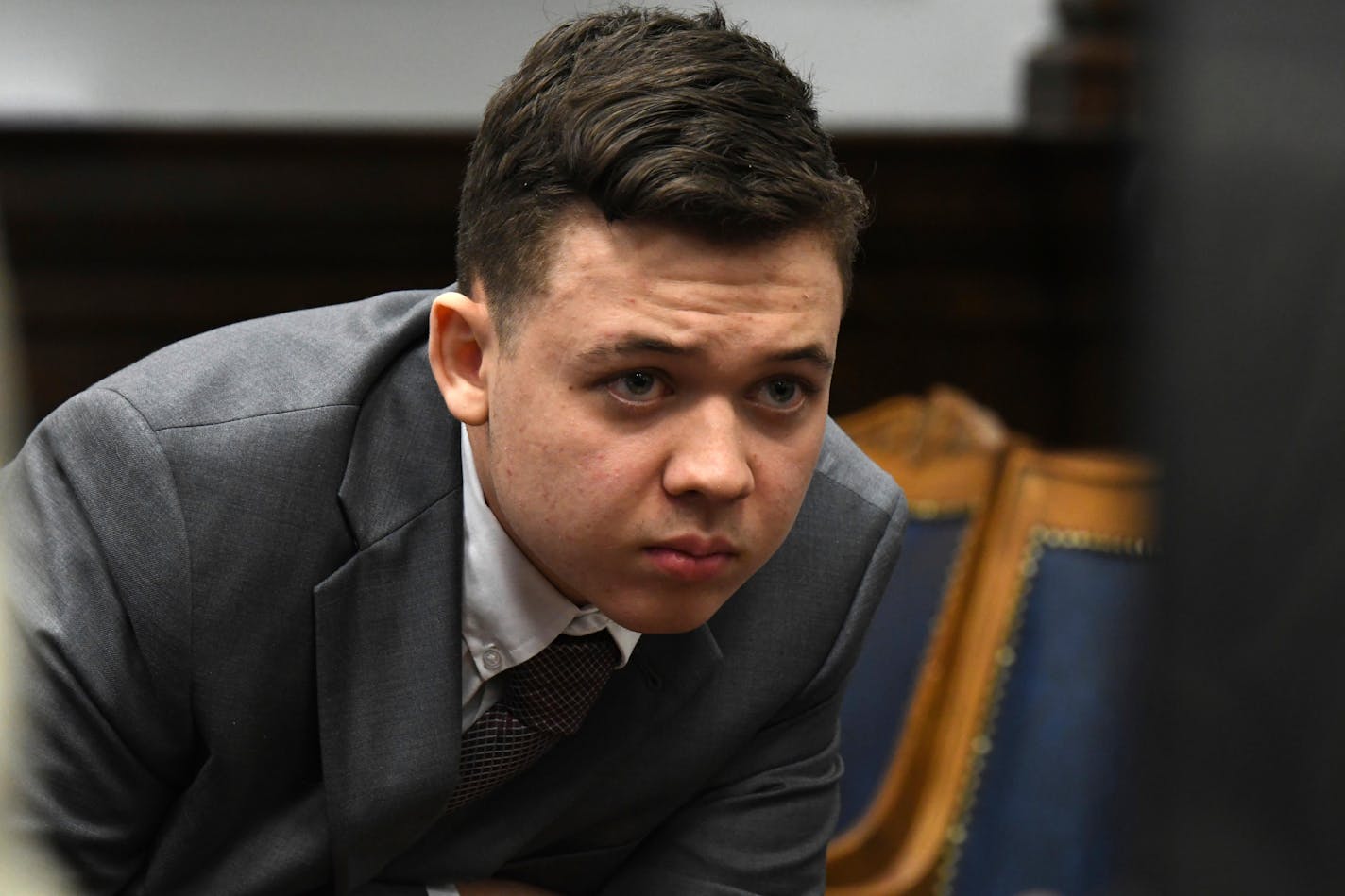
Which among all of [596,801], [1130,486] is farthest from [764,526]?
[1130,486]

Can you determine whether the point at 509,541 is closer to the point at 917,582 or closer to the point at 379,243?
the point at 917,582

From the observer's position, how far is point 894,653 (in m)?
2.95

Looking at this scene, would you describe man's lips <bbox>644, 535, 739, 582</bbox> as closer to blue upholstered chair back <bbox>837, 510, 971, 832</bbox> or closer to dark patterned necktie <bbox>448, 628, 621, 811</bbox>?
dark patterned necktie <bbox>448, 628, 621, 811</bbox>

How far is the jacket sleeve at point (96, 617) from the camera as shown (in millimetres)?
1662

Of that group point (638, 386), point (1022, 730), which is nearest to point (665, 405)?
point (638, 386)

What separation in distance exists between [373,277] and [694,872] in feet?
8.10

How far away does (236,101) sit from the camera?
3.93m

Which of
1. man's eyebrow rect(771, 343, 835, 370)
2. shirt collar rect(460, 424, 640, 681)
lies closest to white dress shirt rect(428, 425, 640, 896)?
shirt collar rect(460, 424, 640, 681)

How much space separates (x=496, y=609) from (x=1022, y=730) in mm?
1270

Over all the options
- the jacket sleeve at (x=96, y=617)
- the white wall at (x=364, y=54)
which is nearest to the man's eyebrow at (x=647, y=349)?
the jacket sleeve at (x=96, y=617)

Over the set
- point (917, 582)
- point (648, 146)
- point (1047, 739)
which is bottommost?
point (1047, 739)

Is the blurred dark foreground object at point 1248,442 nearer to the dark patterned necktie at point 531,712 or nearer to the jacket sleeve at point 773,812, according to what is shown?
the dark patterned necktie at point 531,712

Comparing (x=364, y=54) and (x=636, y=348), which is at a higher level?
(x=636, y=348)

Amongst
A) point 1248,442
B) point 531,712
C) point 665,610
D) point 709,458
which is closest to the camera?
point 1248,442
